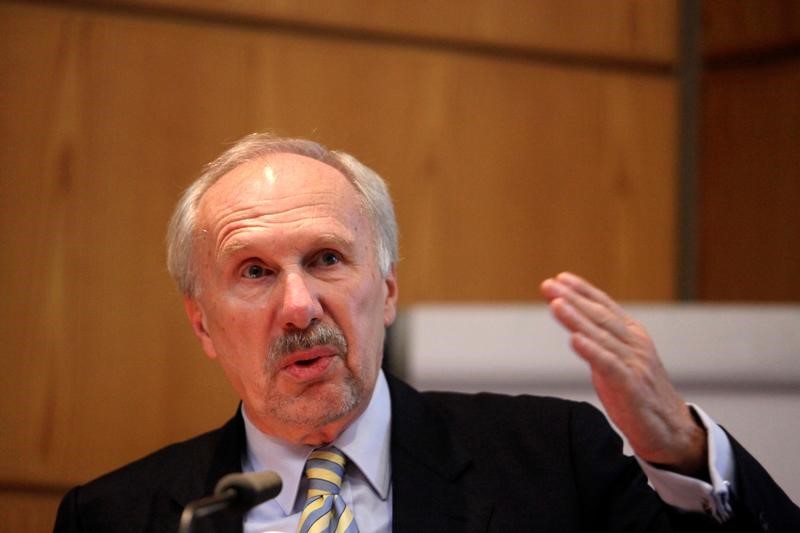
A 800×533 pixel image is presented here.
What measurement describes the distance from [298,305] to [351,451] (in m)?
0.30

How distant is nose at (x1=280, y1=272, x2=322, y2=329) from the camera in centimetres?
183

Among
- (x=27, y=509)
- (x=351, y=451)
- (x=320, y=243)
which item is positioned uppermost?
(x=320, y=243)

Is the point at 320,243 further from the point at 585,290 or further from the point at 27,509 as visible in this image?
the point at 27,509

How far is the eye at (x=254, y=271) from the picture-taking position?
1975 millimetres

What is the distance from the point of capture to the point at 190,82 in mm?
3076

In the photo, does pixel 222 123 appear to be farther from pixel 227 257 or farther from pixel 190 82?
pixel 227 257

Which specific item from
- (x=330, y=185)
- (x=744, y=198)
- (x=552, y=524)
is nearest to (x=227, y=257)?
(x=330, y=185)

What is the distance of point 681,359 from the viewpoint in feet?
7.69

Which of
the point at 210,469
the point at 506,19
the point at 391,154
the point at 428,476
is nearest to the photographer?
the point at 428,476

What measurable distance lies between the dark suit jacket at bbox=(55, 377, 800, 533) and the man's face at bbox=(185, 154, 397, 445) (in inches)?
5.8

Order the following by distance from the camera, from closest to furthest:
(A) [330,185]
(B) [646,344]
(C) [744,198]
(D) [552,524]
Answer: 1. (B) [646,344]
2. (D) [552,524]
3. (A) [330,185]
4. (C) [744,198]

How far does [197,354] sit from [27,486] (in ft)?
1.95

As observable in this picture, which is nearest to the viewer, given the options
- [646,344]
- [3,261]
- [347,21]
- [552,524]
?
[646,344]

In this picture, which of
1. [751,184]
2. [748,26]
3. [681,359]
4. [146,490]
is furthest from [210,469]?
[748,26]
